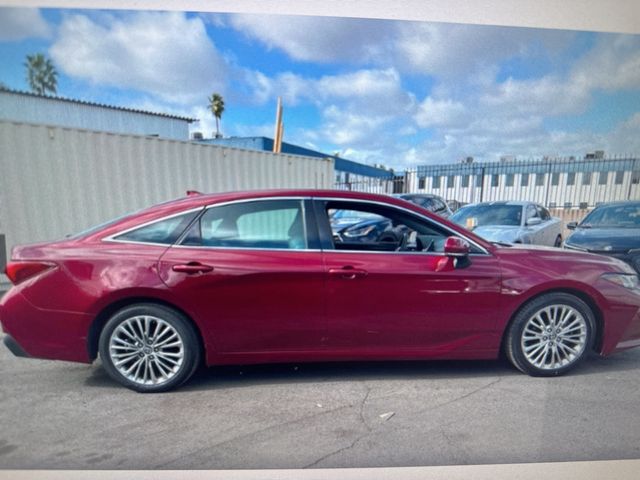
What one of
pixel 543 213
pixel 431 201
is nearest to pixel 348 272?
pixel 543 213

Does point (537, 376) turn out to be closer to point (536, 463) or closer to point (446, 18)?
point (536, 463)

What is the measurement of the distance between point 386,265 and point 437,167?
8710 millimetres

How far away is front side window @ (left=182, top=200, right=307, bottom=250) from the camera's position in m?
2.69

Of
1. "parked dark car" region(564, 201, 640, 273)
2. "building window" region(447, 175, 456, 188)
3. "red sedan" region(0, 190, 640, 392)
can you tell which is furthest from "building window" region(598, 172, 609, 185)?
"red sedan" region(0, 190, 640, 392)

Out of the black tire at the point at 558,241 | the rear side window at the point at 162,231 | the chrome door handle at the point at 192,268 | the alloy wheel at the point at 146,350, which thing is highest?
the rear side window at the point at 162,231

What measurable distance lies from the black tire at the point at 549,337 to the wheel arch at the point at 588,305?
20 mm

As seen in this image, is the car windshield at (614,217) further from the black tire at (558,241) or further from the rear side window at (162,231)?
the rear side window at (162,231)

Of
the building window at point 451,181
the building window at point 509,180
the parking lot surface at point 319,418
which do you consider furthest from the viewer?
the building window at point 451,181

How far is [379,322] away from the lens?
2.70 metres

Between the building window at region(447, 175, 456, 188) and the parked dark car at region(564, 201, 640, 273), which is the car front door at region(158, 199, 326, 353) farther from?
the building window at region(447, 175, 456, 188)

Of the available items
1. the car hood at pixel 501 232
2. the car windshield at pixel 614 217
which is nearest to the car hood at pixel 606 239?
the car windshield at pixel 614 217

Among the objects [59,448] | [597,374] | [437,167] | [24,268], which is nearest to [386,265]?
[597,374]

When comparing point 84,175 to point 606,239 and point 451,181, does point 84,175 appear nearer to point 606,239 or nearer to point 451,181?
point 606,239

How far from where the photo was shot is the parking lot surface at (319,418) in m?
2.06
